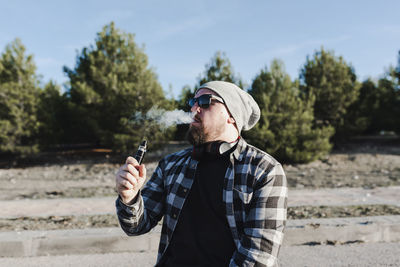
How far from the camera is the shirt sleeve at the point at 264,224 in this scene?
1691 millimetres

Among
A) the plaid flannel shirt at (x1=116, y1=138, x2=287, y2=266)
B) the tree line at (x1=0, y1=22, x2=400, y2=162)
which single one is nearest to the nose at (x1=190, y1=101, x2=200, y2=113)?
the plaid flannel shirt at (x1=116, y1=138, x2=287, y2=266)

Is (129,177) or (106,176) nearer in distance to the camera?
(129,177)

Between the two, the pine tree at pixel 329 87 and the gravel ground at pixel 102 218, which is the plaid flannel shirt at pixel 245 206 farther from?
the pine tree at pixel 329 87

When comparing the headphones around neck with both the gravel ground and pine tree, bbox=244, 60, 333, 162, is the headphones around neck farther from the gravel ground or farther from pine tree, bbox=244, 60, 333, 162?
pine tree, bbox=244, 60, 333, 162

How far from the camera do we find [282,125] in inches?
592

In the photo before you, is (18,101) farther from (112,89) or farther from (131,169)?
(131,169)

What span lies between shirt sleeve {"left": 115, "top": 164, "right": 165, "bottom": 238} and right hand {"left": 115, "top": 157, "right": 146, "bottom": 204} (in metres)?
0.11

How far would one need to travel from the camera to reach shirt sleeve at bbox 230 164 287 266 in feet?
5.55

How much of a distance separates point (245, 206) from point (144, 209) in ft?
2.10

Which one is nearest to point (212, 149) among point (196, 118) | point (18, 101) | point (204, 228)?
point (196, 118)

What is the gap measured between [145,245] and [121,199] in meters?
2.75

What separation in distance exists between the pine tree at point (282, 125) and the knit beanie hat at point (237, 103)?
12.3m

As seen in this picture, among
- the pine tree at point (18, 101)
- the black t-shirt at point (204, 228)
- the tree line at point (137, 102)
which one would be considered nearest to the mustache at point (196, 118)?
the black t-shirt at point (204, 228)

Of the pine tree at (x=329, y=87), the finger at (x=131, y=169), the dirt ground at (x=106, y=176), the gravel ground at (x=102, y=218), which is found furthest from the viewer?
the pine tree at (x=329, y=87)
